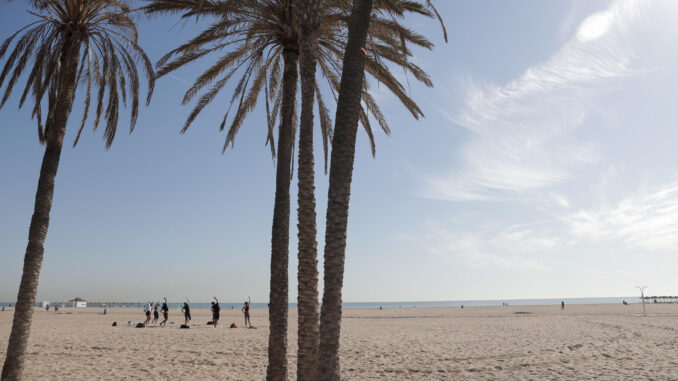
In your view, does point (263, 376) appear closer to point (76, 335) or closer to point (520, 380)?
point (520, 380)

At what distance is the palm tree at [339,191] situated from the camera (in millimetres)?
6141

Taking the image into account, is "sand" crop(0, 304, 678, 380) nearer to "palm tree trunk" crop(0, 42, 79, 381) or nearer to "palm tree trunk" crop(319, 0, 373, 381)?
"palm tree trunk" crop(0, 42, 79, 381)

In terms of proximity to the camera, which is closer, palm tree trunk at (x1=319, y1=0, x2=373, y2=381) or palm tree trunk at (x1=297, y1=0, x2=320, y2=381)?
palm tree trunk at (x1=319, y1=0, x2=373, y2=381)

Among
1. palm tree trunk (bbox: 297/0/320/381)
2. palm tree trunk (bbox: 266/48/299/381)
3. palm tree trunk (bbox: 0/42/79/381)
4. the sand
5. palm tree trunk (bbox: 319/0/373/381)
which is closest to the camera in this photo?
palm tree trunk (bbox: 319/0/373/381)

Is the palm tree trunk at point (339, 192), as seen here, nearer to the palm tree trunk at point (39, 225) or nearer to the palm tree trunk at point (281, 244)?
the palm tree trunk at point (281, 244)

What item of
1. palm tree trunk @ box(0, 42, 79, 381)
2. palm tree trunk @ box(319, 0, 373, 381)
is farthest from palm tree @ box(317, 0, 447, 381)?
palm tree trunk @ box(0, 42, 79, 381)

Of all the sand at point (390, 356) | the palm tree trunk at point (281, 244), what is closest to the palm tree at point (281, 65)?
the palm tree trunk at point (281, 244)

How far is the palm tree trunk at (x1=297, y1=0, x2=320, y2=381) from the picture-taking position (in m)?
7.79

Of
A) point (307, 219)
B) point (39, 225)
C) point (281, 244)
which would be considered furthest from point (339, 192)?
point (39, 225)

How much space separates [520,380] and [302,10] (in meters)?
11.0

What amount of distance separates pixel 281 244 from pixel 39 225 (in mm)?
5398

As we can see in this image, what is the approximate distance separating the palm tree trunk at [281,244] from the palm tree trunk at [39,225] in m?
5.13

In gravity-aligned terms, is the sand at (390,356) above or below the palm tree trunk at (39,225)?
below

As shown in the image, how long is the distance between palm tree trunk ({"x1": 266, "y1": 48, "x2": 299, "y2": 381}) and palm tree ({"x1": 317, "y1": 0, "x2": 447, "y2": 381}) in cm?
343
